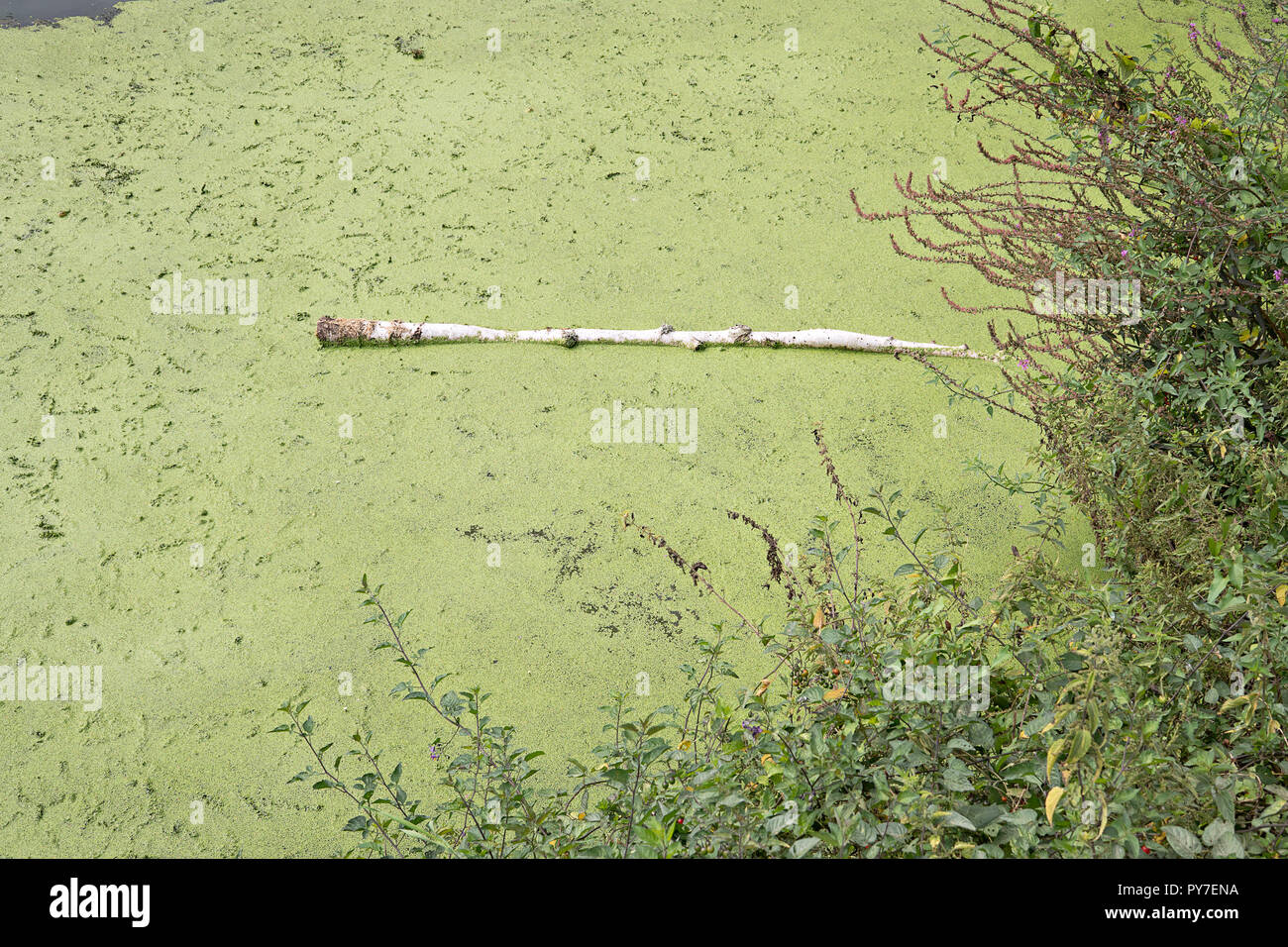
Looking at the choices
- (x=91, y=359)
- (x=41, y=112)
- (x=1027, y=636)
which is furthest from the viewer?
(x=41, y=112)

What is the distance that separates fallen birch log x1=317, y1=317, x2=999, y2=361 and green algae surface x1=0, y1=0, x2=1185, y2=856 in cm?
5

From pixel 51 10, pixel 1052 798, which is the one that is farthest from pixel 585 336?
pixel 51 10

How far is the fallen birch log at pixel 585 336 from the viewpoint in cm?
276

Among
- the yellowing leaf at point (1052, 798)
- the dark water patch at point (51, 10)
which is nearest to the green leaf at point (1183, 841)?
the yellowing leaf at point (1052, 798)

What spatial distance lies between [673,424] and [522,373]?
0.48 m

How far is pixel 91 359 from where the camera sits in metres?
2.78

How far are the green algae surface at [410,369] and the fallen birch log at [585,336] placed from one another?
5 cm

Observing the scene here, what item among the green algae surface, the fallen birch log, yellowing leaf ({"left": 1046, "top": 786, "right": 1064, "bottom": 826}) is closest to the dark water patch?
the green algae surface

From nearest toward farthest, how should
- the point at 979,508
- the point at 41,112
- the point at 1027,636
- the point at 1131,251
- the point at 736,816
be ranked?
the point at 736,816
the point at 1027,636
the point at 1131,251
the point at 979,508
the point at 41,112

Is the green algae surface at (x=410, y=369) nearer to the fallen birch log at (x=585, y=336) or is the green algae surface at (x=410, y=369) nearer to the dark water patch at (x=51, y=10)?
the fallen birch log at (x=585, y=336)

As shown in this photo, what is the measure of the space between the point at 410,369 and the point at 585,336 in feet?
1.68

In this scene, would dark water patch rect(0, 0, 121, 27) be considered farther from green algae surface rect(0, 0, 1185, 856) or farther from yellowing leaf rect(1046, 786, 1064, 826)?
yellowing leaf rect(1046, 786, 1064, 826)
